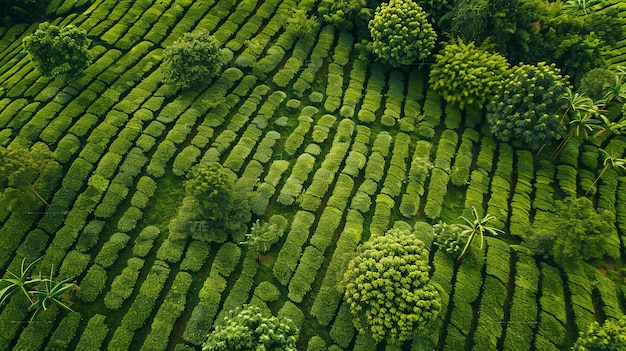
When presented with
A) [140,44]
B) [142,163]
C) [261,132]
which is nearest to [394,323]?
[261,132]

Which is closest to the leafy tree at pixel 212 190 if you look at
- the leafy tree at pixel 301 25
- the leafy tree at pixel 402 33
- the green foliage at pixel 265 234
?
the green foliage at pixel 265 234

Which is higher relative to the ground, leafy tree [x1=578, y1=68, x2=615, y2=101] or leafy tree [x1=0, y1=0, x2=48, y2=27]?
leafy tree [x1=578, y1=68, x2=615, y2=101]

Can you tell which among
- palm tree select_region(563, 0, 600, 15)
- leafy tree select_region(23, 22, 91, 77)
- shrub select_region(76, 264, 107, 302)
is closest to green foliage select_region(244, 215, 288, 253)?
shrub select_region(76, 264, 107, 302)

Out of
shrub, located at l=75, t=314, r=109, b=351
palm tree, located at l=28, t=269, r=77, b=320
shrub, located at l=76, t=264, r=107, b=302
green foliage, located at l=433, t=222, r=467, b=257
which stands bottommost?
shrub, located at l=75, t=314, r=109, b=351

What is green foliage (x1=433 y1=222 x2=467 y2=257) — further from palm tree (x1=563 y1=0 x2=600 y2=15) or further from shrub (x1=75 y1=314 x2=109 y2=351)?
palm tree (x1=563 y1=0 x2=600 y2=15)

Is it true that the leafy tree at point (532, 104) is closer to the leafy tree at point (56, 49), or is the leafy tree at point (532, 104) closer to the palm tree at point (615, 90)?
the palm tree at point (615, 90)

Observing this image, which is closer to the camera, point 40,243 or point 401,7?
point 40,243

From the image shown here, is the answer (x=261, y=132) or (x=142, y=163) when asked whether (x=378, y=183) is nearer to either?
(x=261, y=132)
